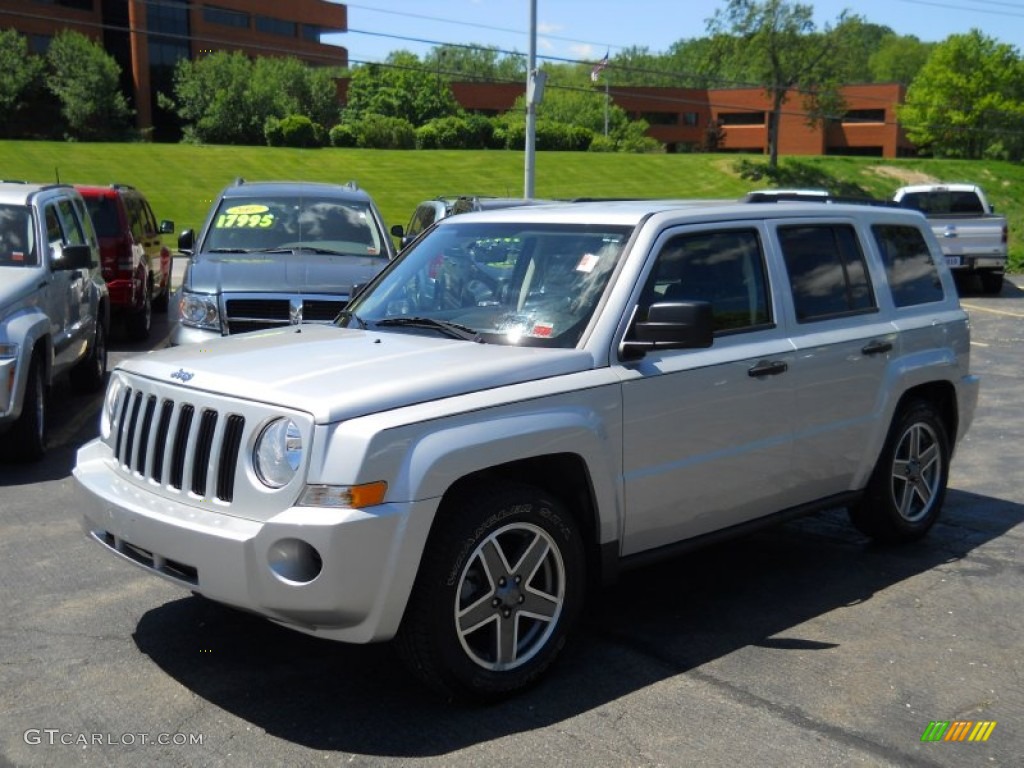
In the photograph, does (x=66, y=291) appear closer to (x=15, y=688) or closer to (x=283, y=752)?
(x=15, y=688)

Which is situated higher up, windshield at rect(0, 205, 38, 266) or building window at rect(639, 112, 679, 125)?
building window at rect(639, 112, 679, 125)

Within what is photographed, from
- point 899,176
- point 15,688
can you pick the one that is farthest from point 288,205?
point 899,176

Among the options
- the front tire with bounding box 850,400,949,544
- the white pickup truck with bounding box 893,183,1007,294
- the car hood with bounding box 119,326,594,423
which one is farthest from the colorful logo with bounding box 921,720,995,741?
the white pickup truck with bounding box 893,183,1007,294

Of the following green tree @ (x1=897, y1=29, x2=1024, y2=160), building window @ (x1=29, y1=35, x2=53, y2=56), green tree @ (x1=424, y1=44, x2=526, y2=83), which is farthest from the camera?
green tree @ (x1=424, y1=44, x2=526, y2=83)

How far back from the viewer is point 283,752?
4016mm

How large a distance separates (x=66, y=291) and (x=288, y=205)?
→ 2.19 meters

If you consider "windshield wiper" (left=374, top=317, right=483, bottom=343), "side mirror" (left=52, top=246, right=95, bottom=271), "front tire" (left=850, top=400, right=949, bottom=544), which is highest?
"windshield wiper" (left=374, top=317, right=483, bottom=343)

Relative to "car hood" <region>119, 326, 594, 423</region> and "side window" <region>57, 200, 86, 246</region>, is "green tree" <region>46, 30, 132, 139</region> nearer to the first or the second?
"side window" <region>57, 200, 86, 246</region>

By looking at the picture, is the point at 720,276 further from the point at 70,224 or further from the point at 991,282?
the point at 991,282

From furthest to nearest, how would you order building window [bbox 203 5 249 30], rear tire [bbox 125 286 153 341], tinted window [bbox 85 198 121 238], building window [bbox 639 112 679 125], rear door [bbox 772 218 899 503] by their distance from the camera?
building window [bbox 639 112 679 125] → building window [bbox 203 5 249 30] → rear tire [bbox 125 286 153 341] → tinted window [bbox 85 198 121 238] → rear door [bbox 772 218 899 503]

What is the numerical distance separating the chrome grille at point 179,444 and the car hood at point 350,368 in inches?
4.1

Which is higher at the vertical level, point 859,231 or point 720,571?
point 859,231

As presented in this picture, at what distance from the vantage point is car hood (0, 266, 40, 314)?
320 inches

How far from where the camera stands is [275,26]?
83250mm
